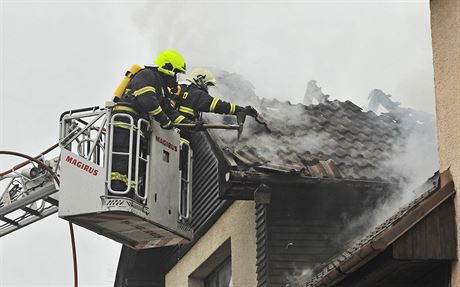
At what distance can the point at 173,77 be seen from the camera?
12328mm

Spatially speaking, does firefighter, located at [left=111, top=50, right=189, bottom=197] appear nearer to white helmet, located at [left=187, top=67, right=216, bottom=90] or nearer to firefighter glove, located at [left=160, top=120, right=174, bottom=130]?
firefighter glove, located at [left=160, top=120, right=174, bottom=130]

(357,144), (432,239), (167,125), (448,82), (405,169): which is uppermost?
(357,144)

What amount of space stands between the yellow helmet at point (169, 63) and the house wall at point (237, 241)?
166 cm

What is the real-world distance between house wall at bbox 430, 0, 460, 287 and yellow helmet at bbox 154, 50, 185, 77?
5103 millimetres

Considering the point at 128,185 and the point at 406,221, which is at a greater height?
the point at 128,185

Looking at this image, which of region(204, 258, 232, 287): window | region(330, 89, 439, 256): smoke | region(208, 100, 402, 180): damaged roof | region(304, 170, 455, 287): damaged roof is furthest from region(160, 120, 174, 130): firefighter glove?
region(304, 170, 455, 287): damaged roof

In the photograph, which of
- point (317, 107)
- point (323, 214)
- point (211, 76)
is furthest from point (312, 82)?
point (323, 214)

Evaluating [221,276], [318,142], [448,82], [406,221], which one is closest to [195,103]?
[318,142]

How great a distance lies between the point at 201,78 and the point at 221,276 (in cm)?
262

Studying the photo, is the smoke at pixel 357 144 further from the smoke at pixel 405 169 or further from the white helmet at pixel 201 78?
the white helmet at pixel 201 78

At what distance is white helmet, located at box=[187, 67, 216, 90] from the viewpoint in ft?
42.4

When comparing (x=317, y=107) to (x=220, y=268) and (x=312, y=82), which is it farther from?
(x=220, y=268)

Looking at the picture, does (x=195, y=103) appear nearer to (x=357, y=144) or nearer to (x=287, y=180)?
(x=287, y=180)

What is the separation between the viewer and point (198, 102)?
12.5 metres
